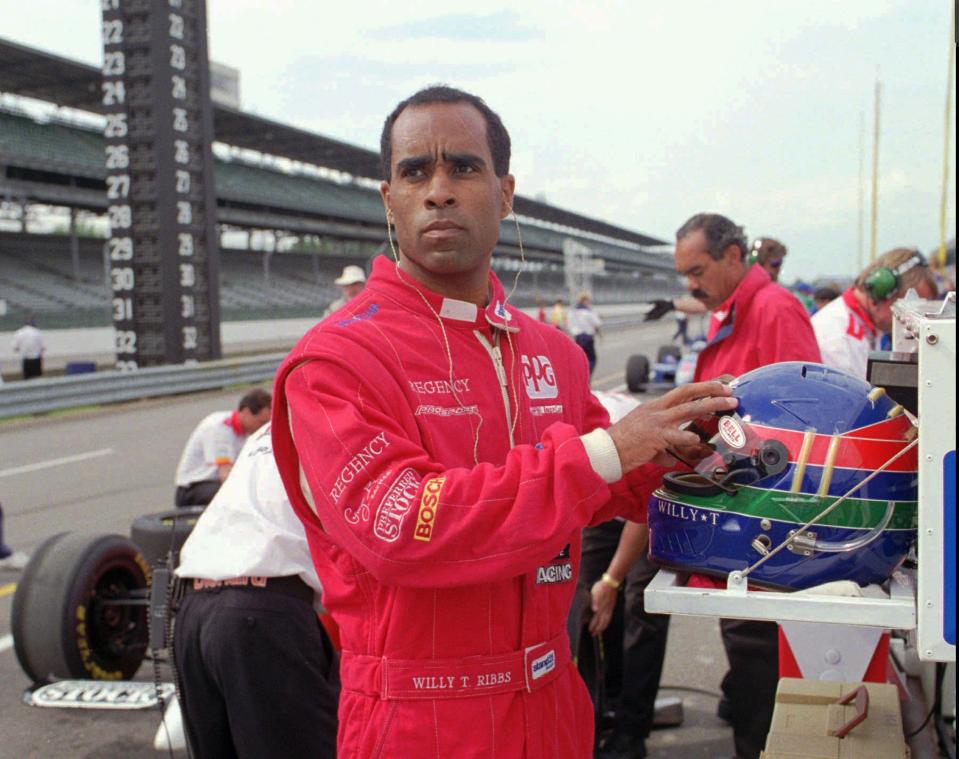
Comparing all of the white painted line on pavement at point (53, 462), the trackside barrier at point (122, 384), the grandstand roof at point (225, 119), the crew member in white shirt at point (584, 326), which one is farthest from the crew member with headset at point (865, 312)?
the crew member in white shirt at point (584, 326)

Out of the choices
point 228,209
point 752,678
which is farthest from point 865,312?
point 228,209

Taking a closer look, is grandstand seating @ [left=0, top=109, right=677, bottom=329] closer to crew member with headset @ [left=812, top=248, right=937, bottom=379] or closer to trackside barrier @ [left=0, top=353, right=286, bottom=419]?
trackside barrier @ [left=0, top=353, right=286, bottom=419]

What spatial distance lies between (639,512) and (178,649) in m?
1.60

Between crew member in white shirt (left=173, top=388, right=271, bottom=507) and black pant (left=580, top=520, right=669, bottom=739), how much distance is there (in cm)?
243

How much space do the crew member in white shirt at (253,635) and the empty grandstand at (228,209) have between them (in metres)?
15.8

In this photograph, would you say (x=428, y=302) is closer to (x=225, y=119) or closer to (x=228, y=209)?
(x=225, y=119)

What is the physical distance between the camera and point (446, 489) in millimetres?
1525

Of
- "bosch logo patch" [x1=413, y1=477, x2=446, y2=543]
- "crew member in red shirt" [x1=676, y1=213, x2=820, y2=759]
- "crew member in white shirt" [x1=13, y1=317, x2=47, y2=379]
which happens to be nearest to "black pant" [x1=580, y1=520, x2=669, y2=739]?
"crew member in red shirt" [x1=676, y1=213, x2=820, y2=759]

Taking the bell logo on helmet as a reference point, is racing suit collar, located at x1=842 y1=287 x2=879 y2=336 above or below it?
above

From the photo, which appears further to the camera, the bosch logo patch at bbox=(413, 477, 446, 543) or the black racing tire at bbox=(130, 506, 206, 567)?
the black racing tire at bbox=(130, 506, 206, 567)

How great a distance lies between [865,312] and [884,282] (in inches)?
15.6

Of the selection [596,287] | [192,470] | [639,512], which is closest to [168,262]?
[192,470]

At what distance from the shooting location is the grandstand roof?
1055 inches

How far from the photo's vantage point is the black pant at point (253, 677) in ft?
9.28
